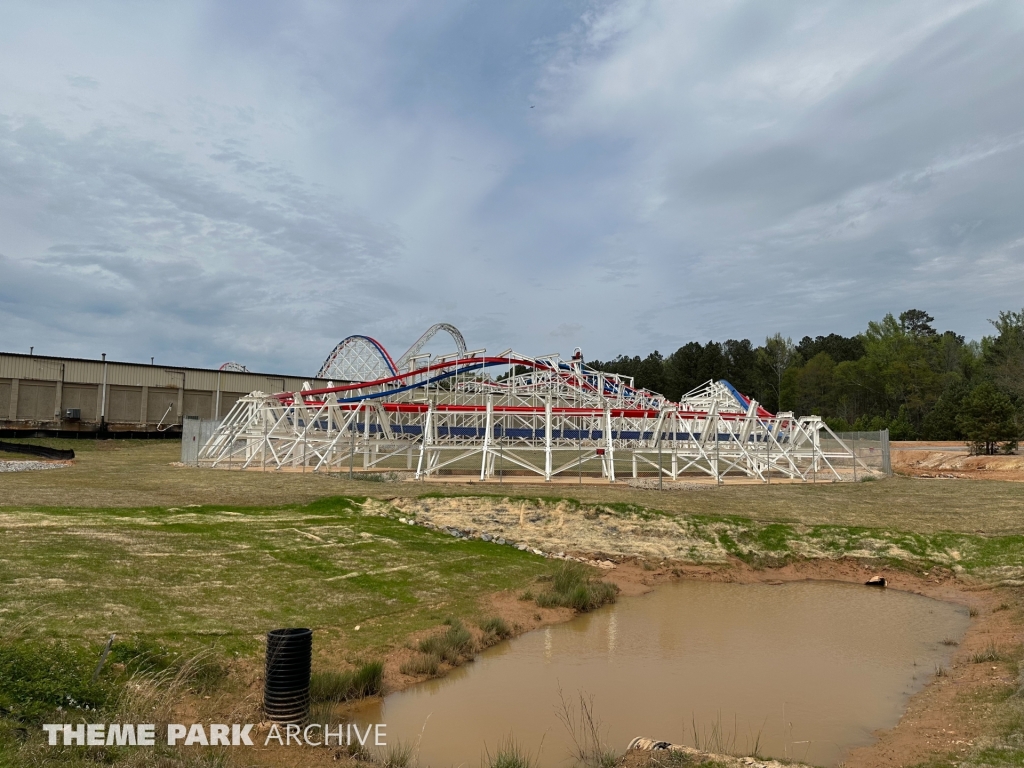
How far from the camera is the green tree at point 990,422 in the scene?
45.6 metres

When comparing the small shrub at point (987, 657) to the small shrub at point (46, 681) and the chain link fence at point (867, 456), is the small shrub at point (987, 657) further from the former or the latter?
the chain link fence at point (867, 456)

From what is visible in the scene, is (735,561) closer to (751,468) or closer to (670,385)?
(751,468)

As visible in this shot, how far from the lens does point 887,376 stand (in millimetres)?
80812

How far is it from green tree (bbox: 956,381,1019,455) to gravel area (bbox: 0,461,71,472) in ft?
180

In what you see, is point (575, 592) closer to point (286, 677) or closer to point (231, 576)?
point (231, 576)

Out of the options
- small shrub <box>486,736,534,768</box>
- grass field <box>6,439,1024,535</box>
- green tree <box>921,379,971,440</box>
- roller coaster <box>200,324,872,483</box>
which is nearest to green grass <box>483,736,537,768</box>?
small shrub <box>486,736,534,768</box>

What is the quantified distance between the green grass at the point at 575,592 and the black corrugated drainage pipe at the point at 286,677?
265 inches

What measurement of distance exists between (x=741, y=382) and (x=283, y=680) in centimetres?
9947

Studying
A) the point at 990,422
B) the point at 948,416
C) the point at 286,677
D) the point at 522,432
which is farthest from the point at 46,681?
the point at 948,416

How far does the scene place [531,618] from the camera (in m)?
12.3

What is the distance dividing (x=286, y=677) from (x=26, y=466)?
99.0 ft

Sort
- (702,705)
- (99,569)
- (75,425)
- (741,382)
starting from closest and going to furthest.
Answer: (702,705) < (99,569) < (75,425) < (741,382)

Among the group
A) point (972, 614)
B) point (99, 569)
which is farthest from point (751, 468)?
point (99, 569)

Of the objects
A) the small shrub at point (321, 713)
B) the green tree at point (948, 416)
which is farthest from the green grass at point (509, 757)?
the green tree at point (948, 416)
